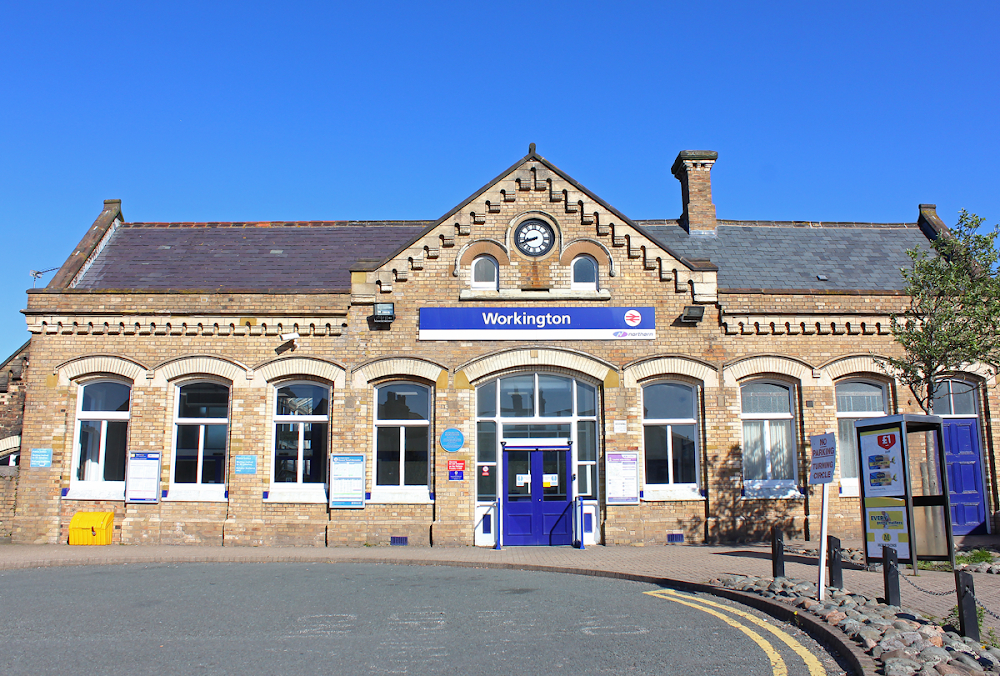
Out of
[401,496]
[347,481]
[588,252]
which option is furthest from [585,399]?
[347,481]

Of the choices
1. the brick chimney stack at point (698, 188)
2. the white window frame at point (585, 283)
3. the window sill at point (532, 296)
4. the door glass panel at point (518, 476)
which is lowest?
the door glass panel at point (518, 476)

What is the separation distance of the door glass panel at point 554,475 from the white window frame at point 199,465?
256 inches

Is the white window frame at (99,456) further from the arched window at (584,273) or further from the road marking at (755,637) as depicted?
the road marking at (755,637)

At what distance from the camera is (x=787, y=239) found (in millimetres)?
20219

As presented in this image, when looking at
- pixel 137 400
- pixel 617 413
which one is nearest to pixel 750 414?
pixel 617 413

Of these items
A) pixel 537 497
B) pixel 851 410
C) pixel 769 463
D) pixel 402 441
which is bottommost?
pixel 537 497

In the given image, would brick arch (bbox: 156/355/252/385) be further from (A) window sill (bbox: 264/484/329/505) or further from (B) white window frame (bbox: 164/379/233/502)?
(A) window sill (bbox: 264/484/329/505)

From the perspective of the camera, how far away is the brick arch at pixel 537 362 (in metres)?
15.8

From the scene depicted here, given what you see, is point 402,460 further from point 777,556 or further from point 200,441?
point 777,556

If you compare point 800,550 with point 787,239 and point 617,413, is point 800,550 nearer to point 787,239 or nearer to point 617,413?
point 617,413

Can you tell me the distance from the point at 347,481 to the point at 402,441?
137cm

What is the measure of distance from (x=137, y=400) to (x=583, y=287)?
9.67 meters

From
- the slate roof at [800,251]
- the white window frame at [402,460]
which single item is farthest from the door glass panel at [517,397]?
the slate roof at [800,251]

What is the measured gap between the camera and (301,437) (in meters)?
→ 16.1
